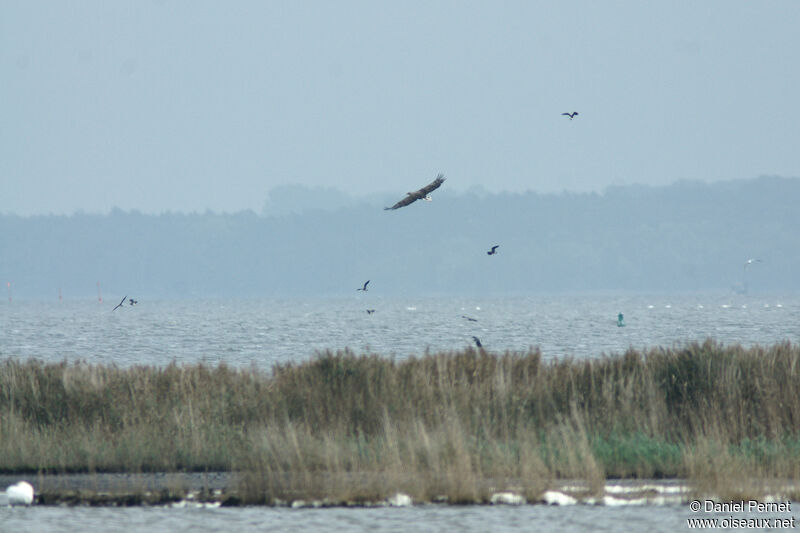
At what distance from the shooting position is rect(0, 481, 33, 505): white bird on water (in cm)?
1438

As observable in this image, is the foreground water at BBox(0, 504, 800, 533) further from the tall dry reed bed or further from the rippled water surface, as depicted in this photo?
the tall dry reed bed

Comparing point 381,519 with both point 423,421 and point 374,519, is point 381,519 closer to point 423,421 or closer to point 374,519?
point 374,519

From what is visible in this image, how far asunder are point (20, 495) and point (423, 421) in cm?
636

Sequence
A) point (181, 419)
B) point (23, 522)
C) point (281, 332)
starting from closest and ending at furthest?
point (23, 522) → point (181, 419) → point (281, 332)

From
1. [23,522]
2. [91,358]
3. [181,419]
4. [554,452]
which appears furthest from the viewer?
[91,358]

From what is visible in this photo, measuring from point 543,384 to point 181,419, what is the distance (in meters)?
5.90

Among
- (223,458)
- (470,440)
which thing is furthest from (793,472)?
(223,458)

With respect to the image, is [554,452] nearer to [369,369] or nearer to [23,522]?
[369,369]

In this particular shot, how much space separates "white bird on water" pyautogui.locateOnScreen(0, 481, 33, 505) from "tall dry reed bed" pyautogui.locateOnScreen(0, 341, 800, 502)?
148 cm

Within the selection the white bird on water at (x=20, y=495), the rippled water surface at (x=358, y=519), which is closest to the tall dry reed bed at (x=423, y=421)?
the rippled water surface at (x=358, y=519)

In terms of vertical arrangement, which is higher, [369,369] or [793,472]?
[369,369]

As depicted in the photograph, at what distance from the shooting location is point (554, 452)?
1627cm

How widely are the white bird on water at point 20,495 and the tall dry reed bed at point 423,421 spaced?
1478mm

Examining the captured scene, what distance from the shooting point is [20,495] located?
47.2 ft
